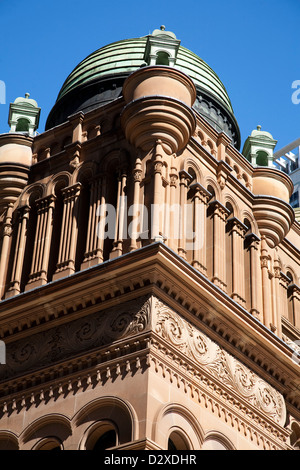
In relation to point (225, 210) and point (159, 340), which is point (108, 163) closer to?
point (225, 210)

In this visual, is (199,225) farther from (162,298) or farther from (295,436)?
(295,436)

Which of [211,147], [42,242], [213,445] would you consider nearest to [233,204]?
[211,147]

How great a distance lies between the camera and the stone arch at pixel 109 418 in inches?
966

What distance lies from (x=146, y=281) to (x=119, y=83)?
11039 millimetres

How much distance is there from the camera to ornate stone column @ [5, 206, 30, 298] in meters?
29.5

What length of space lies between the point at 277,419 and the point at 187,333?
420cm

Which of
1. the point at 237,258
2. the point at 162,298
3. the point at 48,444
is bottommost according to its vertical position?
the point at 48,444

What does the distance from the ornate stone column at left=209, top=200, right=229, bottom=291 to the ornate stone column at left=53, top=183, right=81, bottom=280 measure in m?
3.80

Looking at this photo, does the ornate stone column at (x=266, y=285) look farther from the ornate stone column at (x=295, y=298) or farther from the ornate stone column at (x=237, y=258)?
the ornate stone column at (x=295, y=298)

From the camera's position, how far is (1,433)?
26.9 m

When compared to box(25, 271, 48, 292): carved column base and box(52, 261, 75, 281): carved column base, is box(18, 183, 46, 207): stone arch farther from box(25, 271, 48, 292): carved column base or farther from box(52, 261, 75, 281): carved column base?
box(52, 261, 75, 281): carved column base

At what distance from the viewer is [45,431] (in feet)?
85.9

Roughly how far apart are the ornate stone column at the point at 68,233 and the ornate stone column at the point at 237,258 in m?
4.54

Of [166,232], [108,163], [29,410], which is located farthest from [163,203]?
[29,410]
